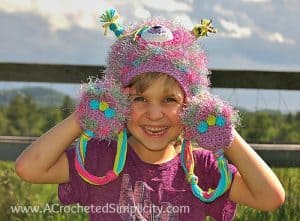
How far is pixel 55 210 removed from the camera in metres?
4.46

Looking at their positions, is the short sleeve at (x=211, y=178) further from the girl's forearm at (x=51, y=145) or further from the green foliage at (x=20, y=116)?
the green foliage at (x=20, y=116)

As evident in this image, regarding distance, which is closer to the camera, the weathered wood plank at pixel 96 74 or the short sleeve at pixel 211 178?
the short sleeve at pixel 211 178

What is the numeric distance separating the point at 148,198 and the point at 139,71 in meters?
0.47

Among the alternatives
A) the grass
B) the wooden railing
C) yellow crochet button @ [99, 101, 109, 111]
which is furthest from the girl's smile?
the wooden railing


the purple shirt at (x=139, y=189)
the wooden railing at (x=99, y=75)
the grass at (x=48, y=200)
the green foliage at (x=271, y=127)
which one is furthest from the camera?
the green foliage at (x=271, y=127)

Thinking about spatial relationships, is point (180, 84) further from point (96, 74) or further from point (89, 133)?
point (96, 74)

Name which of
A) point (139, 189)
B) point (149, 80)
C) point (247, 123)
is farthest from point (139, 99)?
point (247, 123)

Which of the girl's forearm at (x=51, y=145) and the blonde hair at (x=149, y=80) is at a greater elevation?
the blonde hair at (x=149, y=80)

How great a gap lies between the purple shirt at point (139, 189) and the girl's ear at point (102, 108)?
0.15m

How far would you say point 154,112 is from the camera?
8.62 ft

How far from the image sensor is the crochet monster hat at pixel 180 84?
104 inches

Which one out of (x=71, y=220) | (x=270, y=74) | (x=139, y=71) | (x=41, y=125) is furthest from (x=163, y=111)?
(x=41, y=125)

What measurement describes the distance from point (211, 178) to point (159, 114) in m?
0.39

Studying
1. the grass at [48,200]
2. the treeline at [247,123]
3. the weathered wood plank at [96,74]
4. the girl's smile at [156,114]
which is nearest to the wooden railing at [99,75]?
the weathered wood plank at [96,74]
